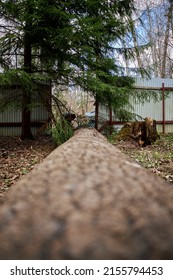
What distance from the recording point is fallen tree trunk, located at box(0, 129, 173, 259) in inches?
35.7

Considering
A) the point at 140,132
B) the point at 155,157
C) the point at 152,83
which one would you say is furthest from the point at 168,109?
the point at 155,157

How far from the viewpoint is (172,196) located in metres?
1.36

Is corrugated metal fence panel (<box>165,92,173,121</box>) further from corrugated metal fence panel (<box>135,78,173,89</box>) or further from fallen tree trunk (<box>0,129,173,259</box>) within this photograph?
fallen tree trunk (<box>0,129,173,259</box>)

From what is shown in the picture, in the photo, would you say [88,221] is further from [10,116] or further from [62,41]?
[10,116]

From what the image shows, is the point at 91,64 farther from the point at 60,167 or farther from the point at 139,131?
the point at 60,167

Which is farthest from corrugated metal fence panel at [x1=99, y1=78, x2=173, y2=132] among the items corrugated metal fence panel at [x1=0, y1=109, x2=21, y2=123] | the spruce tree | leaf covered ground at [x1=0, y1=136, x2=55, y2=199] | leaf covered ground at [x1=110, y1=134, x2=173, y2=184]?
leaf covered ground at [x1=0, y1=136, x2=55, y2=199]

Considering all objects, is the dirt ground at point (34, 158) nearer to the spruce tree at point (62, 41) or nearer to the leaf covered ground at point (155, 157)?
the leaf covered ground at point (155, 157)

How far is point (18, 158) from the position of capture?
746cm

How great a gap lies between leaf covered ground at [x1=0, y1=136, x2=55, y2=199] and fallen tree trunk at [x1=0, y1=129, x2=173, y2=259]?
10.7ft

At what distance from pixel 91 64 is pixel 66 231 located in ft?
29.9

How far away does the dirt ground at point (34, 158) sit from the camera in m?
5.76

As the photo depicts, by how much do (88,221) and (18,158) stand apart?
668 centimetres

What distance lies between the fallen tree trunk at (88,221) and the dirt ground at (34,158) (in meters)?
3.28
